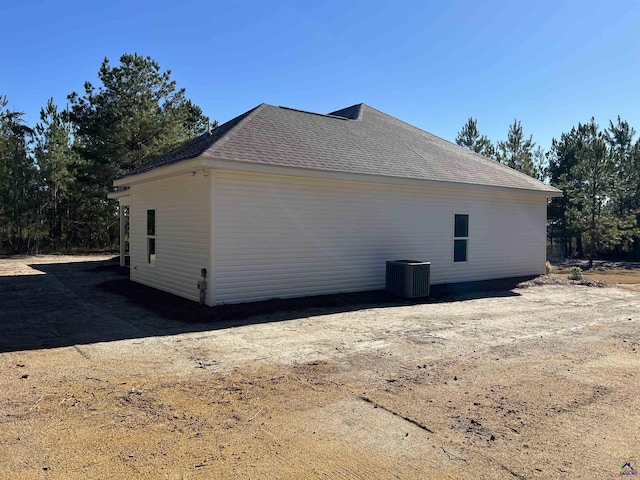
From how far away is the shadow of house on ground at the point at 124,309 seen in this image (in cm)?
680

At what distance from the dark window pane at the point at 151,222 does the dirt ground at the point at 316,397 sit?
12.1ft

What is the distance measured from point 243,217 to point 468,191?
273 inches

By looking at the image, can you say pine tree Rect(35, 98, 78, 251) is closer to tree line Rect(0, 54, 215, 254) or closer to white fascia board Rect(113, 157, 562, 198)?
tree line Rect(0, 54, 215, 254)

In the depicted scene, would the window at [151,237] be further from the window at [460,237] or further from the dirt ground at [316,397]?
the window at [460,237]

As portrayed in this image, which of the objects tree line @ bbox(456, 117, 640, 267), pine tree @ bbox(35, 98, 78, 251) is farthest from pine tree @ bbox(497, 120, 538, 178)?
pine tree @ bbox(35, 98, 78, 251)

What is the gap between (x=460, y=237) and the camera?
504 inches

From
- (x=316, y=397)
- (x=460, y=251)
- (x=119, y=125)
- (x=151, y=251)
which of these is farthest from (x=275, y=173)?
(x=119, y=125)

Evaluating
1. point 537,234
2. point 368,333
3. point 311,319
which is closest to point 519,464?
point 368,333

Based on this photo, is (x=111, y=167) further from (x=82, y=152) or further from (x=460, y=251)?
(x=460, y=251)

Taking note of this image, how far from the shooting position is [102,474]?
9.33 feet

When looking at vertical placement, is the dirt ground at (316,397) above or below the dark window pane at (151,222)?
below

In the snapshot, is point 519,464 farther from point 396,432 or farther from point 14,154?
point 14,154

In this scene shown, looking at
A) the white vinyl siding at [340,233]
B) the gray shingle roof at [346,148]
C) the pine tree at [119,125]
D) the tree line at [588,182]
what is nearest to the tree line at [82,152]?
the pine tree at [119,125]

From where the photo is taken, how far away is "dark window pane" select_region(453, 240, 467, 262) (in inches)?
504
